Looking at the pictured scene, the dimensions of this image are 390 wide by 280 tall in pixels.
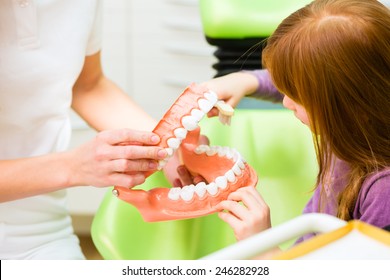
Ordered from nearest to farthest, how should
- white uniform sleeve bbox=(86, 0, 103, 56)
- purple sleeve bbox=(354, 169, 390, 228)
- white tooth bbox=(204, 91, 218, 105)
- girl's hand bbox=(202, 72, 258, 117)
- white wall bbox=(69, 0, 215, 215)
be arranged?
purple sleeve bbox=(354, 169, 390, 228), white tooth bbox=(204, 91, 218, 105), girl's hand bbox=(202, 72, 258, 117), white uniform sleeve bbox=(86, 0, 103, 56), white wall bbox=(69, 0, 215, 215)

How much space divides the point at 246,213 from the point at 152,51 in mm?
956

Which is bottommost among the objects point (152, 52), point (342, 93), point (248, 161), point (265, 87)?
point (152, 52)

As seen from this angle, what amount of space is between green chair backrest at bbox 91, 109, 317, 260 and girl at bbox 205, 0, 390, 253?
184mm

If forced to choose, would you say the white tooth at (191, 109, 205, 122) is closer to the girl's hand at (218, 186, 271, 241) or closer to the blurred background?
the girl's hand at (218, 186, 271, 241)

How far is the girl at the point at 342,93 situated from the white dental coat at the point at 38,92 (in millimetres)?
331

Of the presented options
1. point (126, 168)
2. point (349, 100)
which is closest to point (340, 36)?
point (349, 100)

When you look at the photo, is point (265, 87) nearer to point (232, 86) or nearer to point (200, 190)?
point (232, 86)

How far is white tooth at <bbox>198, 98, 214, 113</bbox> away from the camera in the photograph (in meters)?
0.88

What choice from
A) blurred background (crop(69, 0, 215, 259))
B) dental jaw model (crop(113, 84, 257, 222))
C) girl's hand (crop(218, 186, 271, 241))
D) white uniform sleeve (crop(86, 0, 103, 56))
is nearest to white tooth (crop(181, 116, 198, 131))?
dental jaw model (crop(113, 84, 257, 222))

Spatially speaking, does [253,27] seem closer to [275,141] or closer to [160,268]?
[275,141]

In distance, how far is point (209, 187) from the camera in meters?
0.90

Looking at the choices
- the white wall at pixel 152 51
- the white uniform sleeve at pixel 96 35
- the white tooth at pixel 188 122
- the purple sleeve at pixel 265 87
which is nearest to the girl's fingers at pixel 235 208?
the white tooth at pixel 188 122

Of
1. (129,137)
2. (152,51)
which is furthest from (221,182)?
(152,51)

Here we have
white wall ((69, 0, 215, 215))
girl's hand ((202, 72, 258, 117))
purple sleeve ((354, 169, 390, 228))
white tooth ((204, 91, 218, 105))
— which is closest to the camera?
purple sleeve ((354, 169, 390, 228))
